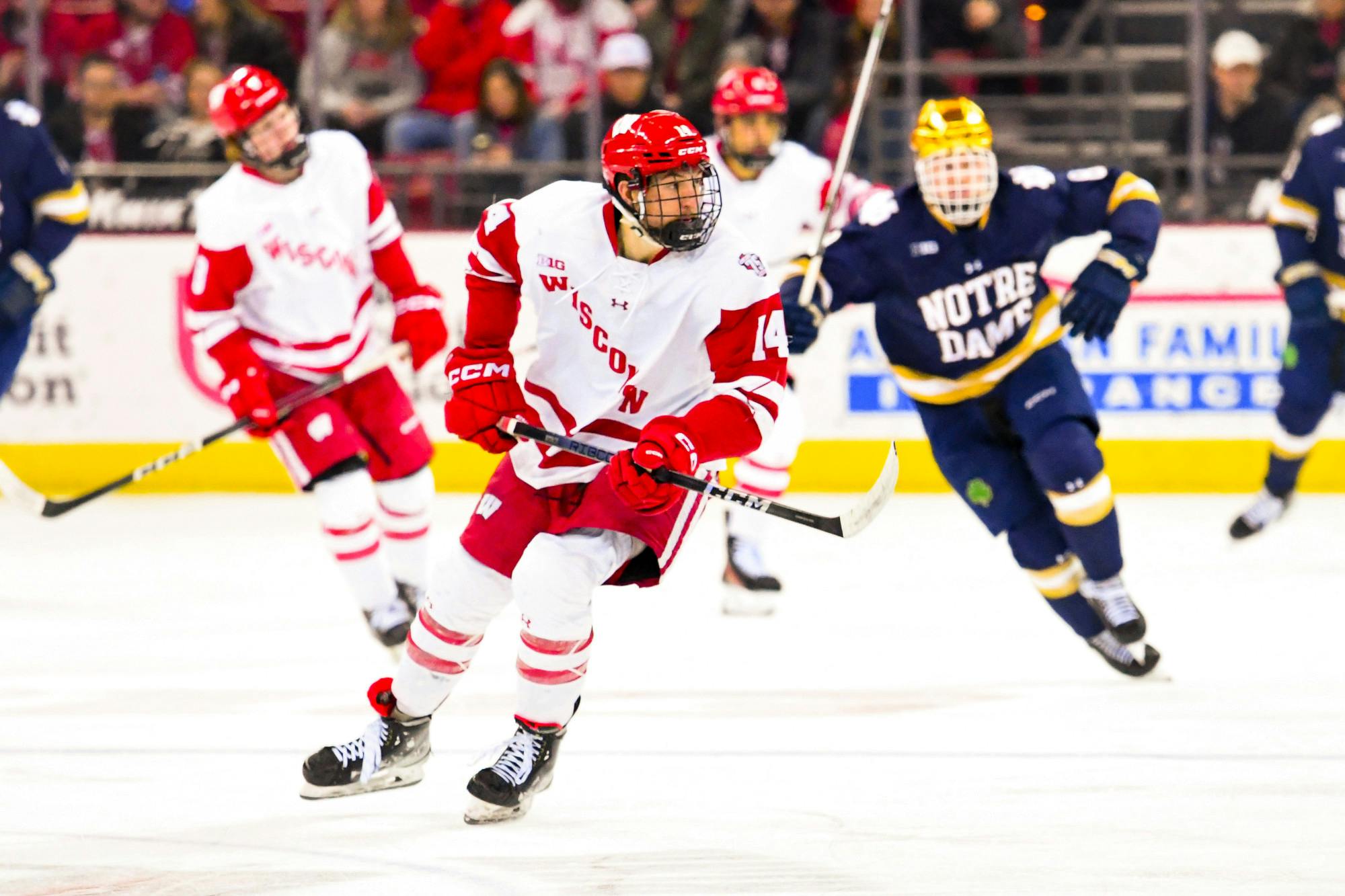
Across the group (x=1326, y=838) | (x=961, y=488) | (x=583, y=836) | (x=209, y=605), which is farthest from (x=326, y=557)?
(x=1326, y=838)

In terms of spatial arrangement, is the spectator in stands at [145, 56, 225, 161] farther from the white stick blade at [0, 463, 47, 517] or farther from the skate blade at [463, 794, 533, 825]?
the skate blade at [463, 794, 533, 825]

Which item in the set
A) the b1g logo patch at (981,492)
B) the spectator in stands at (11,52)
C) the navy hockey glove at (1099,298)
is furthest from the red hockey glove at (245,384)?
the spectator in stands at (11,52)

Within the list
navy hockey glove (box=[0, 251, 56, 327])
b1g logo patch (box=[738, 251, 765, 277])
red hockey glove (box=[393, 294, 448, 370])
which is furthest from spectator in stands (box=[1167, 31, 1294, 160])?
b1g logo patch (box=[738, 251, 765, 277])

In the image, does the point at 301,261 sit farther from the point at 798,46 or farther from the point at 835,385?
the point at 798,46

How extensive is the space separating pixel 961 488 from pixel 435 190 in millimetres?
3919

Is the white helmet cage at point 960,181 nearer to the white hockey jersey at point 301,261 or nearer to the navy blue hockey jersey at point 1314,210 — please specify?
the white hockey jersey at point 301,261

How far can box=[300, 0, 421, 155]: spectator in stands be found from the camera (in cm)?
854

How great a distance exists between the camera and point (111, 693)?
475cm

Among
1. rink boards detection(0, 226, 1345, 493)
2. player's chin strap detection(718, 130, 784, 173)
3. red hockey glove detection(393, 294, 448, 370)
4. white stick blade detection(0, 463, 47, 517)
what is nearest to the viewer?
white stick blade detection(0, 463, 47, 517)

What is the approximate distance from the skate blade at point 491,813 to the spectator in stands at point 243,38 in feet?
18.4

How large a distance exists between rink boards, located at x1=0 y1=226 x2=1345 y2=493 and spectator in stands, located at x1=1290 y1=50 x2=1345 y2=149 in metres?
0.72

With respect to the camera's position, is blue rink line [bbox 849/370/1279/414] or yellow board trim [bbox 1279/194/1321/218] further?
blue rink line [bbox 849/370/1279/414]

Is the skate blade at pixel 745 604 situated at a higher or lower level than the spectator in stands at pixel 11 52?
lower

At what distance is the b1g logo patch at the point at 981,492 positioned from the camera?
4730 millimetres
